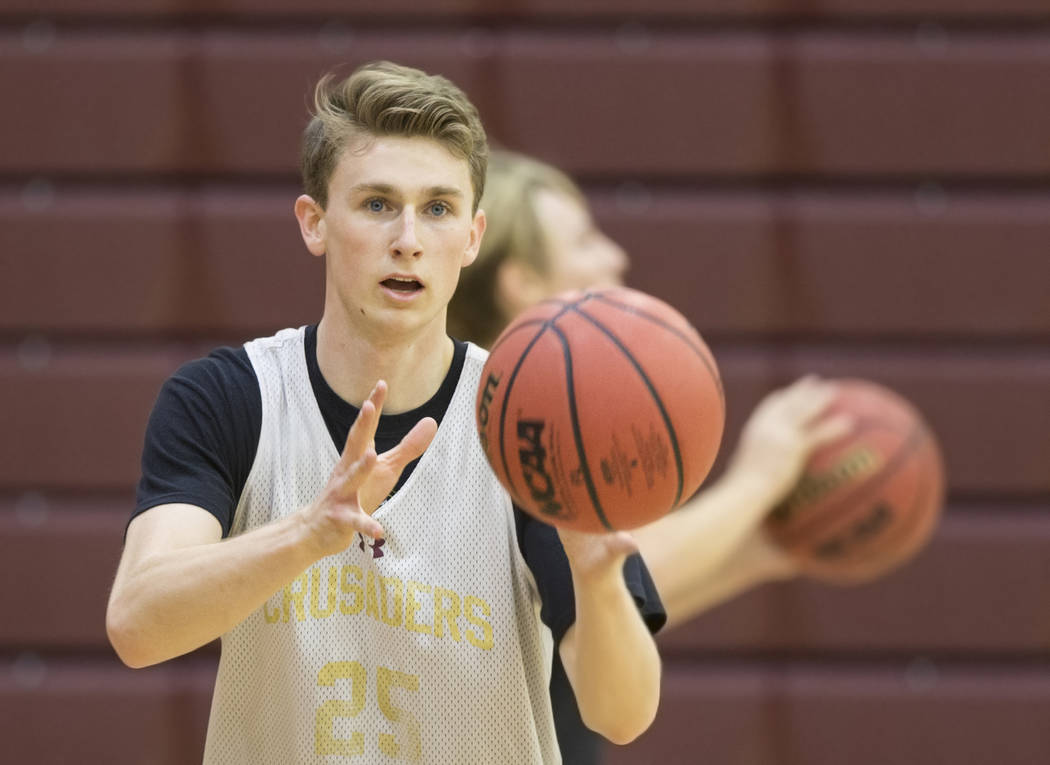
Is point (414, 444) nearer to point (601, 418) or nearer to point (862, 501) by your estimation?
point (601, 418)

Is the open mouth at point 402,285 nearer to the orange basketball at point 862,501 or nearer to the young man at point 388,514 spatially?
the young man at point 388,514

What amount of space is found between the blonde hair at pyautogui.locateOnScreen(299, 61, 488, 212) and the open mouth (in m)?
0.10

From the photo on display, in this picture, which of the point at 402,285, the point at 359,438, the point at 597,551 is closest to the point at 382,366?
the point at 402,285

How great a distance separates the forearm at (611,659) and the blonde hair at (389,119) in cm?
43

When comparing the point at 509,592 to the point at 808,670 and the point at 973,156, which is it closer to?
the point at 808,670

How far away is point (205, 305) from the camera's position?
2912 mm

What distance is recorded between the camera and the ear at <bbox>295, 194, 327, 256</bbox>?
1.39 metres

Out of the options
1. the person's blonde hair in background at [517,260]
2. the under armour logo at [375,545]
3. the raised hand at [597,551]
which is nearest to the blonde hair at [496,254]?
the person's blonde hair in background at [517,260]

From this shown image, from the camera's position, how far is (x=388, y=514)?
54.2 inches

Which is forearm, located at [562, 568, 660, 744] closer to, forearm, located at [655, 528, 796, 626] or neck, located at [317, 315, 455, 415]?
neck, located at [317, 315, 455, 415]

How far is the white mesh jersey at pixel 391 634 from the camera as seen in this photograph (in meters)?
1.36

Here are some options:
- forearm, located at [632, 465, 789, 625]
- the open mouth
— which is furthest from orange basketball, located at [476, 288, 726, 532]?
forearm, located at [632, 465, 789, 625]

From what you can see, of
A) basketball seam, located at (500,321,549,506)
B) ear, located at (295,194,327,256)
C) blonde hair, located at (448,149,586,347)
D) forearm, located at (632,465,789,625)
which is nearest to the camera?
basketball seam, located at (500,321,549,506)

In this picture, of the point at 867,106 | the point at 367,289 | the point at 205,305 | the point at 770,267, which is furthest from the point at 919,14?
the point at 367,289
